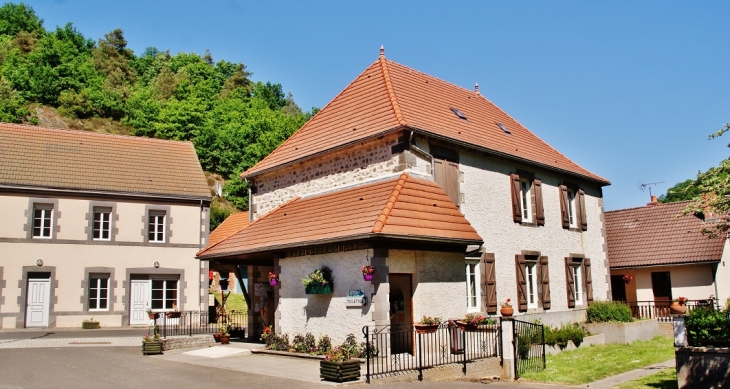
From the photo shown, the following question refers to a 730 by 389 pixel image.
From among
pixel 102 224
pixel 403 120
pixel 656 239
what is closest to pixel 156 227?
pixel 102 224

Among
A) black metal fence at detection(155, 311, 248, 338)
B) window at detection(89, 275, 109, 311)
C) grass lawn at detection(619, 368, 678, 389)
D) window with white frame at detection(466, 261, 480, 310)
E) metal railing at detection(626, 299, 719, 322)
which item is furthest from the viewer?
window at detection(89, 275, 109, 311)

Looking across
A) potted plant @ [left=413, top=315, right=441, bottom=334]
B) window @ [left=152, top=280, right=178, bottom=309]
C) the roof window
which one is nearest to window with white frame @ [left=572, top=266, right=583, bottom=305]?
the roof window

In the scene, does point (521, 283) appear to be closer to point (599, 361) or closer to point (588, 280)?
point (599, 361)

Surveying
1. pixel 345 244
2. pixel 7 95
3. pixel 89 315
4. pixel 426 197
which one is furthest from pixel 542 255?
pixel 7 95

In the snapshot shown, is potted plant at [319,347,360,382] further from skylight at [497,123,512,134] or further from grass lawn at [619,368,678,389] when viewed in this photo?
skylight at [497,123,512,134]

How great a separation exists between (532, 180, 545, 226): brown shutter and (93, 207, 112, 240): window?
1713 centimetres

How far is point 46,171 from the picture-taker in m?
25.3

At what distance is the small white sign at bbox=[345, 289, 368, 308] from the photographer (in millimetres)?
13531

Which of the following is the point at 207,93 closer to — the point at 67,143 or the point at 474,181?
the point at 67,143

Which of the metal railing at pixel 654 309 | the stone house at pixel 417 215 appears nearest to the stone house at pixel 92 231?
the stone house at pixel 417 215

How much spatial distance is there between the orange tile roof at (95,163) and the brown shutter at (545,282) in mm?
15113

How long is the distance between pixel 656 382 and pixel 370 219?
6.59 m

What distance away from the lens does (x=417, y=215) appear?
14.4 meters

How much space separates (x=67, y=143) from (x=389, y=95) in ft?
55.7
